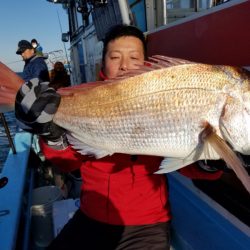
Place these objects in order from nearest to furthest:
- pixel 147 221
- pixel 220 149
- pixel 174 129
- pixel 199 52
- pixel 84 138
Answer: pixel 220 149, pixel 174 129, pixel 84 138, pixel 147 221, pixel 199 52

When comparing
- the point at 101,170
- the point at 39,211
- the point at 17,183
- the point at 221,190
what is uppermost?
the point at 101,170

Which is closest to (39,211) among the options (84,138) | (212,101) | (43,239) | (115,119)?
(43,239)

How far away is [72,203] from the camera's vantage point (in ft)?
11.0

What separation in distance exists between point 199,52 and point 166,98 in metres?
0.98

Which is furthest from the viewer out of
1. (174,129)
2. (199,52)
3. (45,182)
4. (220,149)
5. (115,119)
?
(45,182)

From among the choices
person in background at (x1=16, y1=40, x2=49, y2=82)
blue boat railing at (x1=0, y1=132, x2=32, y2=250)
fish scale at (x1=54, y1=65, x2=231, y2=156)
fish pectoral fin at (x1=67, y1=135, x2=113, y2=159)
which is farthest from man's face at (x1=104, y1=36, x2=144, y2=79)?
person in background at (x1=16, y1=40, x2=49, y2=82)

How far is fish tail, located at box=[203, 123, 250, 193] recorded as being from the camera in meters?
1.37

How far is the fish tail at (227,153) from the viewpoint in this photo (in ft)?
4.49

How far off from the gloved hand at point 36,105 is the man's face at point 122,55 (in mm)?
456

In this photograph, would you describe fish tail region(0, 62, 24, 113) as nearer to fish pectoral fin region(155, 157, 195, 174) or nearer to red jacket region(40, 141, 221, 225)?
red jacket region(40, 141, 221, 225)

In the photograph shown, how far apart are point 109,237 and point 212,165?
0.86 meters

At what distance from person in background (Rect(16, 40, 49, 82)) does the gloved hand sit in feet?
16.5

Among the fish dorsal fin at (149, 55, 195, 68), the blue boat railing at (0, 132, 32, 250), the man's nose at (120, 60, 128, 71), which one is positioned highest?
the fish dorsal fin at (149, 55, 195, 68)

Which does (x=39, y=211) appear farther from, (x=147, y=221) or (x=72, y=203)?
(x=147, y=221)
